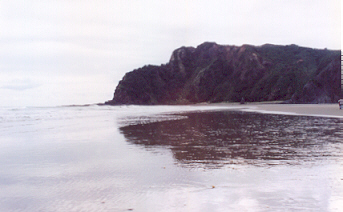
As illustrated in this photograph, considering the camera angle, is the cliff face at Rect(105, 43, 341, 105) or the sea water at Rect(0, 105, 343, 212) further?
the cliff face at Rect(105, 43, 341, 105)

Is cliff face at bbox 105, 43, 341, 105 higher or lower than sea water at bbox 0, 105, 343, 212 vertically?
higher

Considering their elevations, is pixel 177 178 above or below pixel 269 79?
below

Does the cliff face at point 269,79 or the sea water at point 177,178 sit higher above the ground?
the cliff face at point 269,79

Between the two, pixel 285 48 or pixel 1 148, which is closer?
pixel 1 148

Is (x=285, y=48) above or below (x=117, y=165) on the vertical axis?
above

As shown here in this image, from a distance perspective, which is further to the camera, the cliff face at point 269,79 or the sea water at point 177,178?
the cliff face at point 269,79

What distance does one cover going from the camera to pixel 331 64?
12562 cm

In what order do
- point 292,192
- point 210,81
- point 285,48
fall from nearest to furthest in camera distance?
point 292,192
point 285,48
point 210,81

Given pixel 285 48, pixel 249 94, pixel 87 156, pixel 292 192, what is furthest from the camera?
pixel 285 48

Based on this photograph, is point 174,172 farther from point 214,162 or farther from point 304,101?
point 304,101

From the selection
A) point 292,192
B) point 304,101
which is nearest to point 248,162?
point 292,192

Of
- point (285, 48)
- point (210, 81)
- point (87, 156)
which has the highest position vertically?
point (285, 48)

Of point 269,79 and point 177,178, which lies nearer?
point 177,178

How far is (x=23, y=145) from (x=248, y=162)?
412 inches
